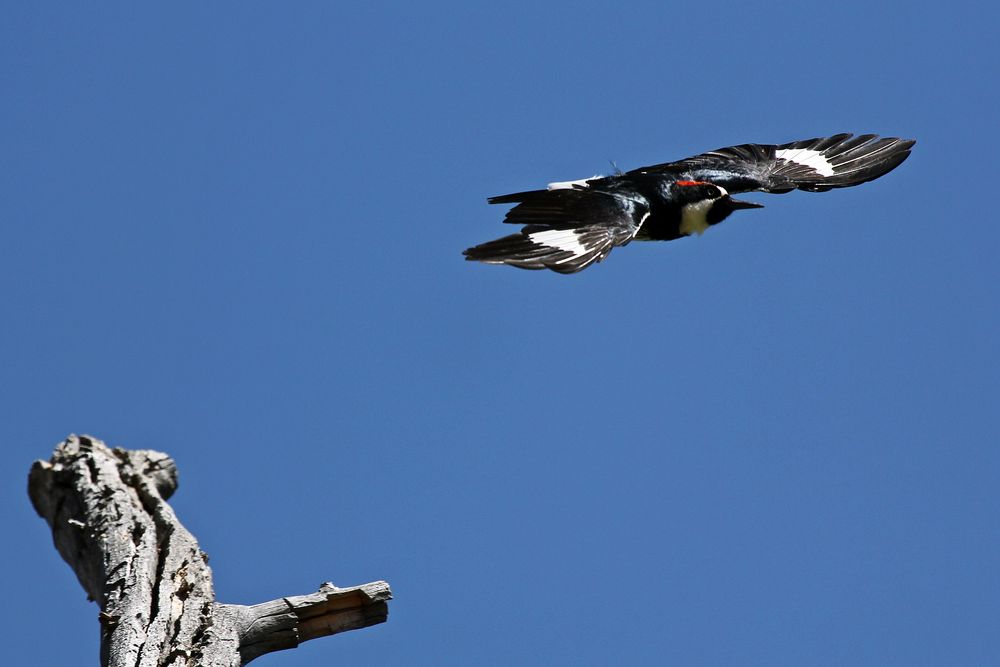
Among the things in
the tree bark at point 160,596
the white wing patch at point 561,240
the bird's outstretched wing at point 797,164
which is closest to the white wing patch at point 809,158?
the bird's outstretched wing at point 797,164

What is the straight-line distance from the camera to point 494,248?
5.38 meters

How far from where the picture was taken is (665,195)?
22.8 ft

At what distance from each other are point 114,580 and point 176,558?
0.88 feet

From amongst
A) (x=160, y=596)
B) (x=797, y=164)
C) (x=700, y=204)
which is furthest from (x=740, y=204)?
(x=160, y=596)

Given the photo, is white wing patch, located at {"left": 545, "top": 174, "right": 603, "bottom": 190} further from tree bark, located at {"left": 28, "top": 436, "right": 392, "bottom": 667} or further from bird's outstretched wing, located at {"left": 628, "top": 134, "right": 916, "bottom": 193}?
tree bark, located at {"left": 28, "top": 436, "right": 392, "bottom": 667}

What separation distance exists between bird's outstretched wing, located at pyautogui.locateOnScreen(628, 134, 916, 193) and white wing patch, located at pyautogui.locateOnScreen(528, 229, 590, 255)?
1755 millimetres

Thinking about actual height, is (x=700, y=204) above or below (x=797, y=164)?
below

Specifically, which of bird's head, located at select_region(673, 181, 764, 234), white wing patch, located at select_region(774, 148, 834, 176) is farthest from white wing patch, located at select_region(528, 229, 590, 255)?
white wing patch, located at select_region(774, 148, 834, 176)

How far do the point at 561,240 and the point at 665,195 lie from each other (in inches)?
59.5

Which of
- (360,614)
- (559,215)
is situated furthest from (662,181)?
(360,614)

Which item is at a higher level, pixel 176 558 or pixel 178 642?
pixel 176 558

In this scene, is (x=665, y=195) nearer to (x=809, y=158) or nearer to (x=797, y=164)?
(x=797, y=164)

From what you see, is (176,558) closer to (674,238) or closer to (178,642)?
(178,642)

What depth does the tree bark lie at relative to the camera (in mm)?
4379
